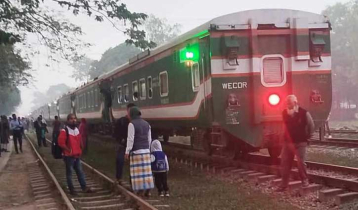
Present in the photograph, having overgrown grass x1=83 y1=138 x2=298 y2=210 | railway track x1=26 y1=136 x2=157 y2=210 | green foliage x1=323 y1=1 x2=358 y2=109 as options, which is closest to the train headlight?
overgrown grass x1=83 y1=138 x2=298 y2=210

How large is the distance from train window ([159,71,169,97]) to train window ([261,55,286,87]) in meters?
3.75

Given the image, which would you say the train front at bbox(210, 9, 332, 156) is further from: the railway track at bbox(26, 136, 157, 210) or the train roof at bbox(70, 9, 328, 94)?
the railway track at bbox(26, 136, 157, 210)

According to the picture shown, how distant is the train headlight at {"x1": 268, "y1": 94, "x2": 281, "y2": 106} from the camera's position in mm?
11734

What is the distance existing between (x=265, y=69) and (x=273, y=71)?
7.6 inches

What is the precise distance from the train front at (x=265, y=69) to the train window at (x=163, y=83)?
3518mm

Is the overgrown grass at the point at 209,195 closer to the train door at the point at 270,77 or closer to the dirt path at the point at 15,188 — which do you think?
the train door at the point at 270,77

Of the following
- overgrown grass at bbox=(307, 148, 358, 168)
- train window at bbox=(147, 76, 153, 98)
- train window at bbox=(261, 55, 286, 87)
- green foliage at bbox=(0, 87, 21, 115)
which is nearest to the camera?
train window at bbox=(261, 55, 286, 87)

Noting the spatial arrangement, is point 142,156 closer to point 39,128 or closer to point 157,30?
point 39,128

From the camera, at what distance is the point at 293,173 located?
420 inches

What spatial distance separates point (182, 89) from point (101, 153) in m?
8.32

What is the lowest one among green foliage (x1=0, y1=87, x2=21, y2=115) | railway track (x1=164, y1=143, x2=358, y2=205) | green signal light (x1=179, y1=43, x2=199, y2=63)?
railway track (x1=164, y1=143, x2=358, y2=205)

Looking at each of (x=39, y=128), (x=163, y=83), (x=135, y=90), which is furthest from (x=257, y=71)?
(x=39, y=128)

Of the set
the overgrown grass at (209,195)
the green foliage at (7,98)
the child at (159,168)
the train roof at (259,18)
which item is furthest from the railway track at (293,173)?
the green foliage at (7,98)

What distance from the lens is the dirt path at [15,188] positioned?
34.8 feet
